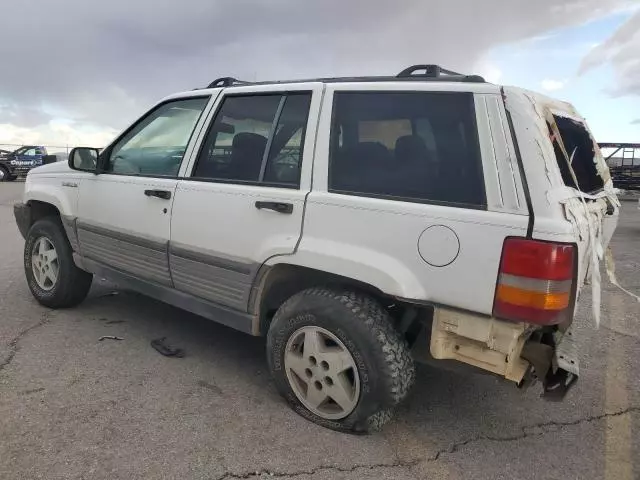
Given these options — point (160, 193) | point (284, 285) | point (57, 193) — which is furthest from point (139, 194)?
point (284, 285)

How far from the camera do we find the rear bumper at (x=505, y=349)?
7.76ft

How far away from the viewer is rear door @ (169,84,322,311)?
2953 mm

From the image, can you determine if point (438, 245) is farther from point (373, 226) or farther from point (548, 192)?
point (548, 192)

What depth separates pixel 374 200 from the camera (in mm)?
2623

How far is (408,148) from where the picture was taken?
2625mm

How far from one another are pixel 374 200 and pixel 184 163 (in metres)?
1.53

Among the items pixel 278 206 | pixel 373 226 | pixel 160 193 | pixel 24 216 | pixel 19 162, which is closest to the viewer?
pixel 373 226

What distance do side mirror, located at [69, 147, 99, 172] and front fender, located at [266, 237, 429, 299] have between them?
2.19m

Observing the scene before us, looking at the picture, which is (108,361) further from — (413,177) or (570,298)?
(570,298)

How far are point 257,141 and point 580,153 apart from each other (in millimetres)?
2010

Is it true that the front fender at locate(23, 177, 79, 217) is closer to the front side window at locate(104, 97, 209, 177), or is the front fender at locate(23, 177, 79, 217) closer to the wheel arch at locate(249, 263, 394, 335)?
the front side window at locate(104, 97, 209, 177)

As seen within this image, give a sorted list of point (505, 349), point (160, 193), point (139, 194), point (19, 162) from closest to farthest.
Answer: point (505, 349)
point (160, 193)
point (139, 194)
point (19, 162)

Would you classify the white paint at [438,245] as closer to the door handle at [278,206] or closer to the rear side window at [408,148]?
the rear side window at [408,148]

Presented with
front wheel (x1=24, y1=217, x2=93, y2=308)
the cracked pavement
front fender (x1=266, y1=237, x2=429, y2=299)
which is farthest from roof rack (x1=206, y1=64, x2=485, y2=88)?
front wheel (x1=24, y1=217, x2=93, y2=308)
